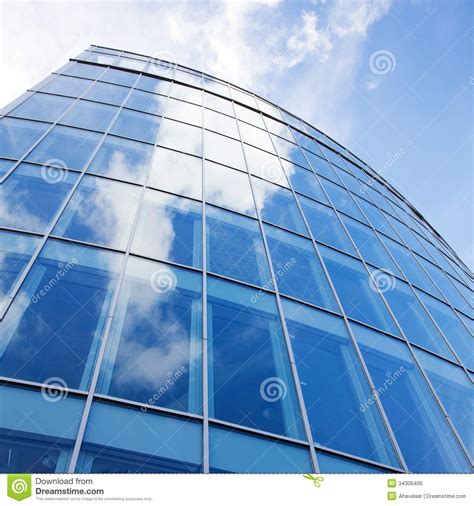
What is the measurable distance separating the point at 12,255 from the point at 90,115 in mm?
6848

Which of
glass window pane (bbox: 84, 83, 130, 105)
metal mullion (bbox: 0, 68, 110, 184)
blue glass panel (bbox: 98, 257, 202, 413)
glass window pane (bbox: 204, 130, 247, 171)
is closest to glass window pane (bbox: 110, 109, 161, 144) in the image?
glass window pane (bbox: 84, 83, 130, 105)

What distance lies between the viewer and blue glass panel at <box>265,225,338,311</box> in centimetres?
902

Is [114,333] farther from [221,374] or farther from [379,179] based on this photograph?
[379,179]

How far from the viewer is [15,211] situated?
8312mm

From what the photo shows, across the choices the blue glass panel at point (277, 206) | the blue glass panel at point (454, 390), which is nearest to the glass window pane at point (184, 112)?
the blue glass panel at point (277, 206)

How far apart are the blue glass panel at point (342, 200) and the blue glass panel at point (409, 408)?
224 inches

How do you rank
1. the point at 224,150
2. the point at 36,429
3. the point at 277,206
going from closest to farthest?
Answer: 1. the point at 36,429
2. the point at 277,206
3. the point at 224,150

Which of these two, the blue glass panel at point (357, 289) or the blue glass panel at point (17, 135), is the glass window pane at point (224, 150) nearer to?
the blue glass panel at point (357, 289)

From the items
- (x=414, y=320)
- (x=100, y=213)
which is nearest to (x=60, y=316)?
(x=100, y=213)

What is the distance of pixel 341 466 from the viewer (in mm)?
6156

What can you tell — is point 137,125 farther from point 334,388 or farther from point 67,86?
point 334,388

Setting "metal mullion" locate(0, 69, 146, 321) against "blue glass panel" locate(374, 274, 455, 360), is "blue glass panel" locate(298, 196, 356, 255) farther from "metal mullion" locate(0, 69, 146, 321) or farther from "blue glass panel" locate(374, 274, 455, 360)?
"metal mullion" locate(0, 69, 146, 321)

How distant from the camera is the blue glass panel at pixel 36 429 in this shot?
4.93 meters
